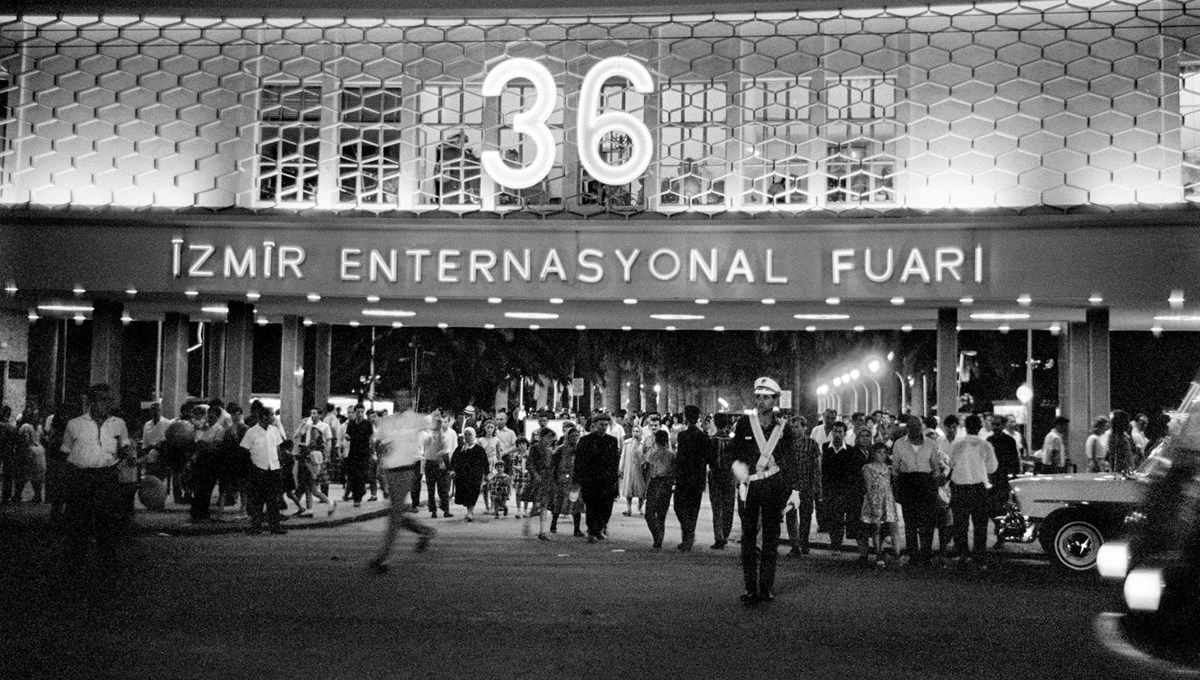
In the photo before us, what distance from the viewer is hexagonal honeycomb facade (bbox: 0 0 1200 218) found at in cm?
1786

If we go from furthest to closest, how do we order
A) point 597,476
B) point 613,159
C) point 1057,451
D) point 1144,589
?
1. point 613,159
2. point 1057,451
3. point 597,476
4. point 1144,589

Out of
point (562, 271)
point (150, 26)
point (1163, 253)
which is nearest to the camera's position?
point (1163, 253)

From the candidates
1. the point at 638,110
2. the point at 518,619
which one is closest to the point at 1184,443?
the point at 518,619

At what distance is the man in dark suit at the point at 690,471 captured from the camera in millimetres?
15664

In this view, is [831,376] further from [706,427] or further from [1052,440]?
[1052,440]

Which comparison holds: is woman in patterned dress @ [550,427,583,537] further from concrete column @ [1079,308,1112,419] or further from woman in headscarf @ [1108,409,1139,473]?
concrete column @ [1079,308,1112,419]

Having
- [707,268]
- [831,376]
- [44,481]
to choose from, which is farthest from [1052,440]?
[831,376]

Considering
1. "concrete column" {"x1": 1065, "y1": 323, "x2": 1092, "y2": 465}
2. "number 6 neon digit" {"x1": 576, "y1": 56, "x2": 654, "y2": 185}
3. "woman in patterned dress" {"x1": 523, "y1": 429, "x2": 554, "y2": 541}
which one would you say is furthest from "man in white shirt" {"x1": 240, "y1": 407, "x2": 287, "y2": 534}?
"concrete column" {"x1": 1065, "y1": 323, "x2": 1092, "y2": 465}

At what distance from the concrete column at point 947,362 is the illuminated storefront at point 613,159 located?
0.09 m

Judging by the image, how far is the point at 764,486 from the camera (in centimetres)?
1045

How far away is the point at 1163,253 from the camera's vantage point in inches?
651

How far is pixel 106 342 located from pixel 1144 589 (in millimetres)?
18175

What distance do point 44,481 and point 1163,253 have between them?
61.9 ft

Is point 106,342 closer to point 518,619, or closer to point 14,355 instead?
point 14,355
